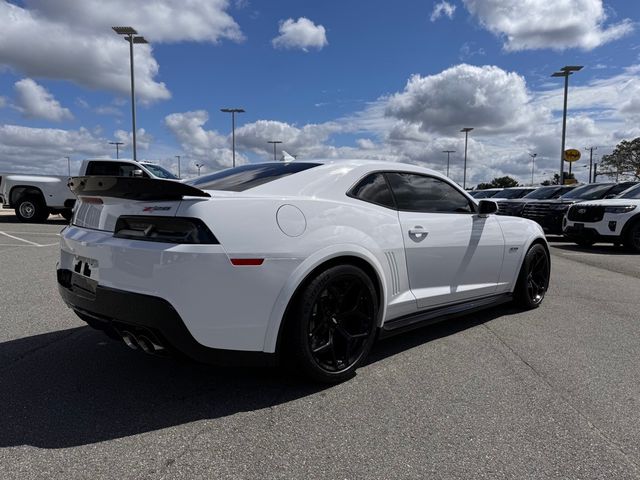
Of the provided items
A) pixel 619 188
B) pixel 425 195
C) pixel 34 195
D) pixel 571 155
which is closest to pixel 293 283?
pixel 425 195

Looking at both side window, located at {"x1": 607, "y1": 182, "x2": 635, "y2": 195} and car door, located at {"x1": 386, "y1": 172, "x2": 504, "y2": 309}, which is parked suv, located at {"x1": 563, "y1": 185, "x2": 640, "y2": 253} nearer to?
side window, located at {"x1": 607, "y1": 182, "x2": 635, "y2": 195}

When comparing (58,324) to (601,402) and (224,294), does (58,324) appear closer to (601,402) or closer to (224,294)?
(224,294)

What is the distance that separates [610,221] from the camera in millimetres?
11266

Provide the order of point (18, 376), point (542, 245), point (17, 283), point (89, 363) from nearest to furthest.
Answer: point (18, 376) → point (89, 363) → point (542, 245) → point (17, 283)

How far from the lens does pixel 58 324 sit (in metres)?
4.53

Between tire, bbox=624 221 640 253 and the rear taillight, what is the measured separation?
11.2 meters

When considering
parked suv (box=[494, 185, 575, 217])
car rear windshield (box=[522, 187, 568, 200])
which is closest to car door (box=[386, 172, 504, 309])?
parked suv (box=[494, 185, 575, 217])

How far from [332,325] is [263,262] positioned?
28.1 inches

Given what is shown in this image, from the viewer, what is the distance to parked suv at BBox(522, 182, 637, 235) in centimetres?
1423

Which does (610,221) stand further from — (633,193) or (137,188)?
(137,188)

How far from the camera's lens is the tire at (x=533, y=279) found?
5234mm

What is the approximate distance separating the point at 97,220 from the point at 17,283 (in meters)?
3.97

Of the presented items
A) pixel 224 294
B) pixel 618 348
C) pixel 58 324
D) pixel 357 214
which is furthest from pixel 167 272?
pixel 618 348

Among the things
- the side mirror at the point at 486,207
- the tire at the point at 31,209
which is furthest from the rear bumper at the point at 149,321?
the tire at the point at 31,209
